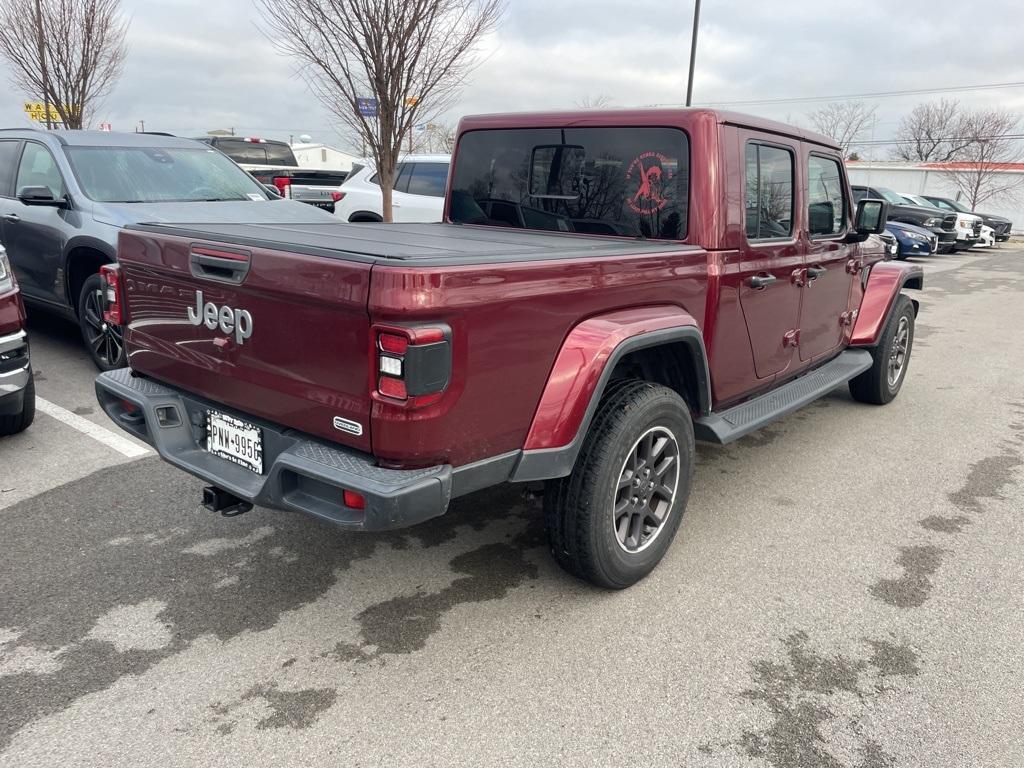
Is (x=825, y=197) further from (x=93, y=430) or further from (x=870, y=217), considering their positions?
(x=93, y=430)

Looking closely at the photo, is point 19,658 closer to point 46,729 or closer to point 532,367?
point 46,729

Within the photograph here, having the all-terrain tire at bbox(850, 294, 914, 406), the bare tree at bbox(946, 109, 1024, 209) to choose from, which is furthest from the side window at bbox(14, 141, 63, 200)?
the bare tree at bbox(946, 109, 1024, 209)

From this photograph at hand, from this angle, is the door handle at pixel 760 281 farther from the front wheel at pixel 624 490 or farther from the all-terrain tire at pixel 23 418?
the all-terrain tire at pixel 23 418

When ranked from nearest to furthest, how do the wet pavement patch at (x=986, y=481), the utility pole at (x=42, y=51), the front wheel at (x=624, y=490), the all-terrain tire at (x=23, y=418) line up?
the front wheel at (x=624, y=490) → the wet pavement patch at (x=986, y=481) → the all-terrain tire at (x=23, y=418) → the utility pole at (x=42, y=51)

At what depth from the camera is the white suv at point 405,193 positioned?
10.3 m

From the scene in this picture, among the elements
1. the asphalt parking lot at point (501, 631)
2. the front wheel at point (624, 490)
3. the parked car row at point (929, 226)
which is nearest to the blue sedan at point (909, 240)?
the parked car row at point (929, 226)

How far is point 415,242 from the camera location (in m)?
3.05

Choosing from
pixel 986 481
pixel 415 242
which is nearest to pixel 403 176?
pixel 415 242

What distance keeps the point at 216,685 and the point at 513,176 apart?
2841 mm

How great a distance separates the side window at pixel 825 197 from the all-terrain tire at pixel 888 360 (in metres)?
1.18

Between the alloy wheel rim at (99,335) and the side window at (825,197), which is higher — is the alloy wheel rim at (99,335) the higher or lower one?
the lower one

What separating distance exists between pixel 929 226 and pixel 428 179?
16276 mm

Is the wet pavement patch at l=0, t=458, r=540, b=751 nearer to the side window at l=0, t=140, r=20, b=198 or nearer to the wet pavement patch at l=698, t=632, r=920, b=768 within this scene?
the wet pavement patch at l=698, t=632, r=920, b=768

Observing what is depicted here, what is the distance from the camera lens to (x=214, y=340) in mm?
2801
